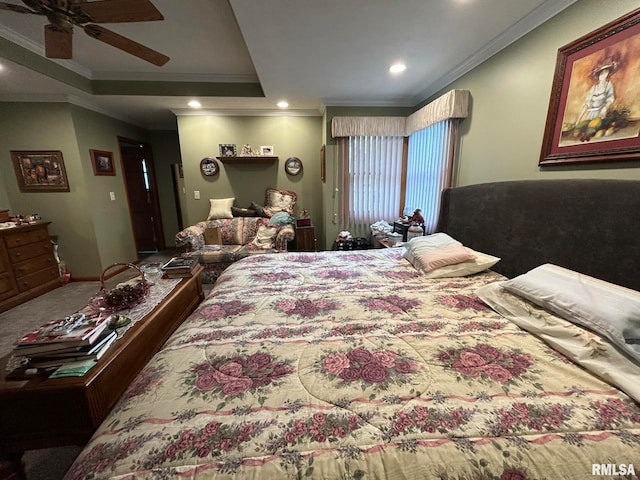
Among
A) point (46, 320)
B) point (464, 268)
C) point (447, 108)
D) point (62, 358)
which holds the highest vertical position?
point (447, 108)

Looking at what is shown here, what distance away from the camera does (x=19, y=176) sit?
10.9ft

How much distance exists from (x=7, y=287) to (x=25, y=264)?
30 cm

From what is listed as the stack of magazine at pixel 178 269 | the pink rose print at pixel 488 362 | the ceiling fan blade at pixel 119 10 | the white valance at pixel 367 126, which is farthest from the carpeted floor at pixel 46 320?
the white valance at pixel 367 126

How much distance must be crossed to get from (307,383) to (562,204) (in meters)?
1.74

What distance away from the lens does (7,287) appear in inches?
112

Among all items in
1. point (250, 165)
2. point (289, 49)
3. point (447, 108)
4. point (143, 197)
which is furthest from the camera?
point (143, 197)

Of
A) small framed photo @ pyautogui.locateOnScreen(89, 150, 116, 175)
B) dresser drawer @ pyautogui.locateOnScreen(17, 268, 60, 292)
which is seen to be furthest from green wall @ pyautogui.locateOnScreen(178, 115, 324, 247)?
dresser drawer @ pyautogui.locateOnScreen(17, 268, 60, 292)

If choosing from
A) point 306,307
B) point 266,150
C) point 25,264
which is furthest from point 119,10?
point 25,264

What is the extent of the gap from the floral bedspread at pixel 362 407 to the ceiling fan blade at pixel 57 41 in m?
2.03

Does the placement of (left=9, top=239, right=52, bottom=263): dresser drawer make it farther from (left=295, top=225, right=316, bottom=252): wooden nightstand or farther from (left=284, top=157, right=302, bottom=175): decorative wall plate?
(left=284, top=157, right=302, bottom=175): decorative wall plate

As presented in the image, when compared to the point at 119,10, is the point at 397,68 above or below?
above

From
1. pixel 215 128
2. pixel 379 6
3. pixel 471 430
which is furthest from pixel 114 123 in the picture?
pixel 471 430

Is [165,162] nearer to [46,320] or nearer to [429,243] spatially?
[46,320]

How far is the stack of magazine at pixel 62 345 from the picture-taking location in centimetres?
99
